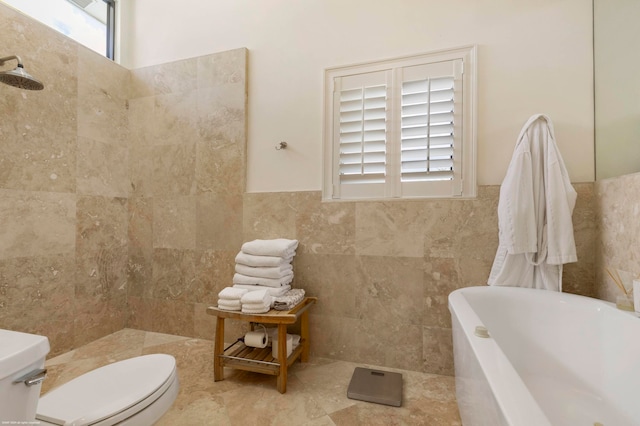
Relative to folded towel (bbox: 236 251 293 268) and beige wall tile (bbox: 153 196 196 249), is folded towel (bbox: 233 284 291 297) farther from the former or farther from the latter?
beige wall tile (bbox: 153 196 196 249)

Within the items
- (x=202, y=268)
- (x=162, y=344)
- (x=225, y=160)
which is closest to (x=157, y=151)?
(x=225, y=160)

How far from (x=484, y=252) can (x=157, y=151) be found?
102 inches

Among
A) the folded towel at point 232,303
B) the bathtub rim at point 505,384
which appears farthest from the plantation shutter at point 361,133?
the bathtub rim at point 505,384

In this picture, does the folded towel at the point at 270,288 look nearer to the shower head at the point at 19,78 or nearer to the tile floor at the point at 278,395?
the tile floor at the point at 278,395

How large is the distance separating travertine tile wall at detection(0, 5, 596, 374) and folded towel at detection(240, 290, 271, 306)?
1.37ft

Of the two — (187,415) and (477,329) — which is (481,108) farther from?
(187,415)

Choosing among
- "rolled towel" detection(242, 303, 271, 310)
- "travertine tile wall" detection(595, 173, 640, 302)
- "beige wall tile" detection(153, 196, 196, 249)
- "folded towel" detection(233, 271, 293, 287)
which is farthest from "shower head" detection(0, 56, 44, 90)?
"travertine tile wall" detection(595, 173, 640, 302)

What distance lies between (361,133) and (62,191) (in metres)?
2.15

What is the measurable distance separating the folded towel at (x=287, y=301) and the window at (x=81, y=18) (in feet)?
8.24

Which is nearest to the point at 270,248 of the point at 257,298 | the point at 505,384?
the point at 257,298

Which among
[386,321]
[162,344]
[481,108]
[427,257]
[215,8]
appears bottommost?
[162,344]

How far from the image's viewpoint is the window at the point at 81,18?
2088 millimetres

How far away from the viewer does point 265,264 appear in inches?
73.4

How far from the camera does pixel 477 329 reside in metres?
1.07
